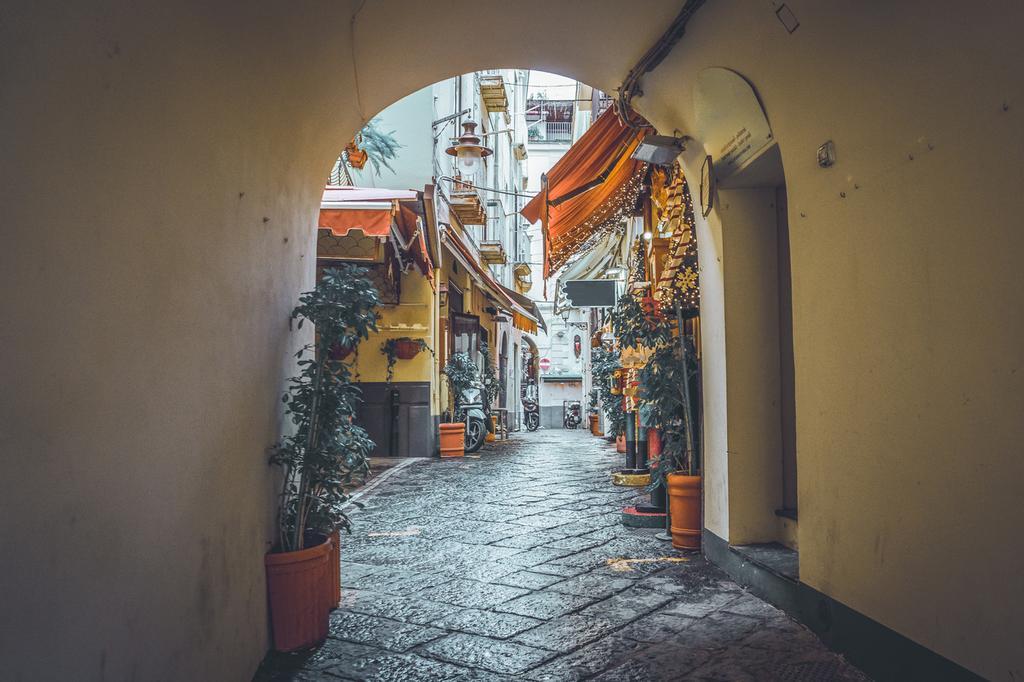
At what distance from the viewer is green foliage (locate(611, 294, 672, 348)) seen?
4848 millimetres

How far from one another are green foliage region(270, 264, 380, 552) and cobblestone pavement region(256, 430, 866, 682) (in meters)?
0.48

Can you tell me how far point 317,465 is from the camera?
2977 millimetres

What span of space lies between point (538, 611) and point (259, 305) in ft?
5.79

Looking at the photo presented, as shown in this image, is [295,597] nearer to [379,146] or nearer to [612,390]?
[612,390]

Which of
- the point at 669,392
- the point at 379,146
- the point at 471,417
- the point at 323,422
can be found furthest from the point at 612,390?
the point at 323,422

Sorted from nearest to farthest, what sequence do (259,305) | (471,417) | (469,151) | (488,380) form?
1. (259,305)
2. (469,151)
3. (471,417)
4. (488,380)

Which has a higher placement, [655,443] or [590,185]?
[590,185]

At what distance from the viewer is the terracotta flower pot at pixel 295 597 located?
2.78m

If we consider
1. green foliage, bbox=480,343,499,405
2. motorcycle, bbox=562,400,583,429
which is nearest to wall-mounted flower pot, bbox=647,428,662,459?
green foliage, bbox=480,343,499,405

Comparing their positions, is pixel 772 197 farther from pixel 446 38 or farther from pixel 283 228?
pixel 283 228

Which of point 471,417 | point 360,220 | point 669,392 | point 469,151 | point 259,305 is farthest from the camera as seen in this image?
point 471,417

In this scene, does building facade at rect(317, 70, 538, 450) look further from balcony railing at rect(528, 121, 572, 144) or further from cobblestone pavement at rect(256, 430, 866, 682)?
balcony railing at rect(528, 121, 572, 144)

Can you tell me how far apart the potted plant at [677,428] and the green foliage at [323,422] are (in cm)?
214

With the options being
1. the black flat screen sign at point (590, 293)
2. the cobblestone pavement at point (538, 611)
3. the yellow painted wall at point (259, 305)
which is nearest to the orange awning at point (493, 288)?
the black flat screen sign at point (590, 293)
